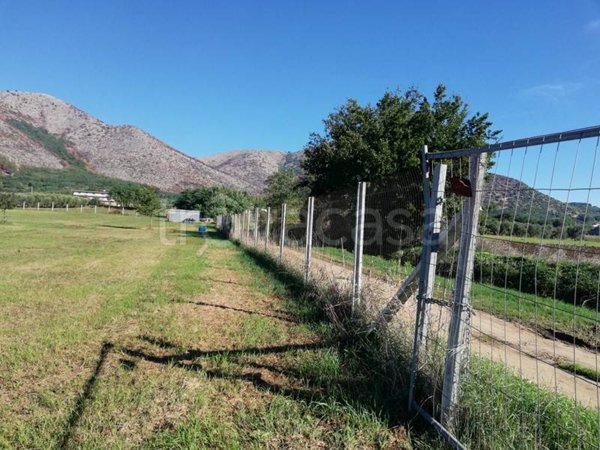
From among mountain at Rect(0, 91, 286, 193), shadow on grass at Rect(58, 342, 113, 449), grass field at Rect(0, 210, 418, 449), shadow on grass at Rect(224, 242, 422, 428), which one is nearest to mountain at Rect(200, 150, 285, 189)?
mountain at Rect(0, 91, 286, 193)

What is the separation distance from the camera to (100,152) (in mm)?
139250

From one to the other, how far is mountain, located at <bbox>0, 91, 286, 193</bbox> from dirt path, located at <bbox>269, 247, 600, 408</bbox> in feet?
369

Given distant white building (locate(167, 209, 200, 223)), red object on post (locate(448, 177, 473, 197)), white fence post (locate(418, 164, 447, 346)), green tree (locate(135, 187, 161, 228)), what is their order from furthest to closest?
distant white building (locate(167, 209, 200, 223))
green tree (locate(135, 187, 161, 228))
white fence post (locate(418, 164, 447, 346))
red object on post (locate(448, 177, 473, 197))

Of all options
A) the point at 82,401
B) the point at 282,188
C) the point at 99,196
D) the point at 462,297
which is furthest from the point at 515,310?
the point at 99,196

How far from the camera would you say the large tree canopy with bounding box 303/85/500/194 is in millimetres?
21484

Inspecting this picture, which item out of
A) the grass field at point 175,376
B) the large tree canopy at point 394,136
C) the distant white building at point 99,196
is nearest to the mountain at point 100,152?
the distant white building at point 99,196

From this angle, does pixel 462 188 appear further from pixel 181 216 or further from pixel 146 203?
pixel 181 216

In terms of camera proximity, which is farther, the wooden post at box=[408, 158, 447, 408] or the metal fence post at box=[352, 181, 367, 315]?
the metal fence post at box=[352, 181, 367, 315]

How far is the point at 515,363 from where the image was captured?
15.1 ft

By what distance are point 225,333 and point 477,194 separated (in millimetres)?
3594

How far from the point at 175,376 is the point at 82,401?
0.76 metres

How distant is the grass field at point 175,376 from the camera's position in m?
2.63

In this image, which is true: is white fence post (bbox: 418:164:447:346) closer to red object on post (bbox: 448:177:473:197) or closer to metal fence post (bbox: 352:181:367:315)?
red object on post (bbox: 448:177:473:197)

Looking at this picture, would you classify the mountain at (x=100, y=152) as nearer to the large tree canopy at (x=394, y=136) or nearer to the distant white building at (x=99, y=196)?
the distant white building at (x=99, y=196)
